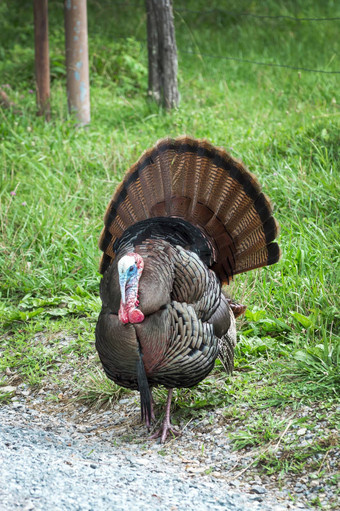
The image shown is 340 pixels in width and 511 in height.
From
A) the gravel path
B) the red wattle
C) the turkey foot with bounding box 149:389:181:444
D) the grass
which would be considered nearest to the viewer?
the gravel path

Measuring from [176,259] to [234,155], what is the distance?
252cm

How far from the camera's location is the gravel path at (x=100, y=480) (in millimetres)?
2664

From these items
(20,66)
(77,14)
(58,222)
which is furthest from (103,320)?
(20,66)

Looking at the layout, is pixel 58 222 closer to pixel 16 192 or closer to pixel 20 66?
pixel 16 192

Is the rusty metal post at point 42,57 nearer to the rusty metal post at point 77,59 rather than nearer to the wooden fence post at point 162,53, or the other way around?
the rusty metal post at point 77,59

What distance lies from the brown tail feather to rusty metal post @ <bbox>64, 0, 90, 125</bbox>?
3.14 m

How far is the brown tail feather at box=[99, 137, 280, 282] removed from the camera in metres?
3.80

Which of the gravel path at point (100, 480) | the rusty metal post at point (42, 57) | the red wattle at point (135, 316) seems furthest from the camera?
the rusty metal post at point (42, 57)

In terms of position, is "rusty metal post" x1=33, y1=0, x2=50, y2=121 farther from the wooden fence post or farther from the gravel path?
the gravel path

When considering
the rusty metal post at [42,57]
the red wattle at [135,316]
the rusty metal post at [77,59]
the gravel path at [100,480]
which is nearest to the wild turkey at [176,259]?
the red wattle at [135,316]

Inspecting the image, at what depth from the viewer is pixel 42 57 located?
22.7 ft

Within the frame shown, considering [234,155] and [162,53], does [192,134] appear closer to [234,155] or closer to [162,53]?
[234,155]

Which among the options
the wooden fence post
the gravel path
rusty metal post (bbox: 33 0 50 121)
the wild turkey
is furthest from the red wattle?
the wooden fence post

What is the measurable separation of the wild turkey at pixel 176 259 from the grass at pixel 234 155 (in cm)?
34
